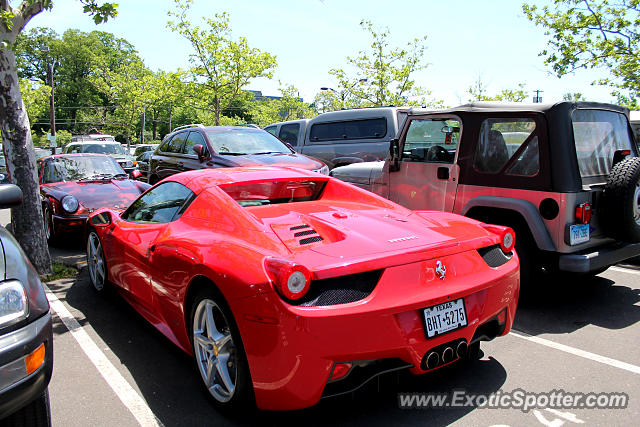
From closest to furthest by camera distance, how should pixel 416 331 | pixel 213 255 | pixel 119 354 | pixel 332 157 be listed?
pixel 416 331
pixel 213 255
pixel 119 354
pixel 332 157

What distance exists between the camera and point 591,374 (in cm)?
328

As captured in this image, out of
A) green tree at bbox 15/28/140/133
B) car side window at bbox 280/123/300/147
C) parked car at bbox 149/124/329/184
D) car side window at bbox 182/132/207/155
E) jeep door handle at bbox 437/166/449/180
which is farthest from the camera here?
green tree at bbox 15/28/140/133

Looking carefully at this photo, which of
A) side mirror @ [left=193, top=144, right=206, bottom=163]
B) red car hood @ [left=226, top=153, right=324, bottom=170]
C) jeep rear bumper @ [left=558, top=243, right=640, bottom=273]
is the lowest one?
jeep rear bumper @ [left=558, top=243, right=640, bottom=273]

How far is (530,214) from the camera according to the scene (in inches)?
177

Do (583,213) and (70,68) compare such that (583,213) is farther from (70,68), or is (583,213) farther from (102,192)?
(70,68)

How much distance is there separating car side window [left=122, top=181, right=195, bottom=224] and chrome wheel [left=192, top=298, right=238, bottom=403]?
41.4 inches

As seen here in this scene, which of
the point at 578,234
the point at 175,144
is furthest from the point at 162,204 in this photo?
the point at 175,144

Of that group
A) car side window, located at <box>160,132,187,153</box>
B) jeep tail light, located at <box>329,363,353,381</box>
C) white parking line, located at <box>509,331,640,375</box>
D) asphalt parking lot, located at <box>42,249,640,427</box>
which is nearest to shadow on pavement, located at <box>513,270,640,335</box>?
asphalt parking lot, located at <box>42,249,640,427</box>

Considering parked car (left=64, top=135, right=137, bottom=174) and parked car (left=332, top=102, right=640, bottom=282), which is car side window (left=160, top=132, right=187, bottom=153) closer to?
parked car (left=332, top=102, right=640, bottom=282)

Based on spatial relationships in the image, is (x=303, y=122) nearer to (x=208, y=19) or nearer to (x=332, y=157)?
(x=332, y=157)

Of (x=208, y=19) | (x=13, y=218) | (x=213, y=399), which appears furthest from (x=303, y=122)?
(x=208, y=19)

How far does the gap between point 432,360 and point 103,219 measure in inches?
136

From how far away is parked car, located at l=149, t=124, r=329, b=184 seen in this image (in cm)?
761

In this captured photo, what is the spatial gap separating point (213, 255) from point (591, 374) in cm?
272
